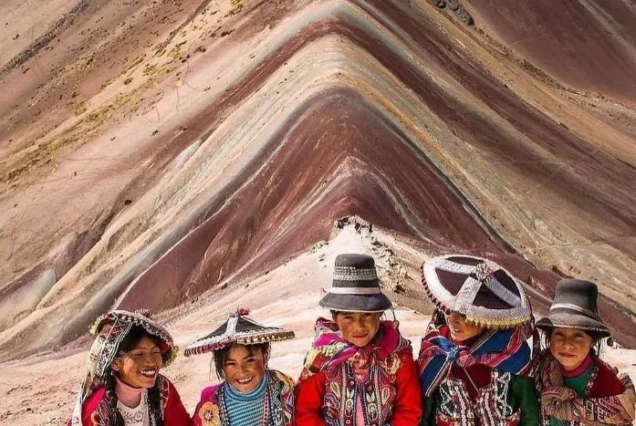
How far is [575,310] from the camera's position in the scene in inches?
200

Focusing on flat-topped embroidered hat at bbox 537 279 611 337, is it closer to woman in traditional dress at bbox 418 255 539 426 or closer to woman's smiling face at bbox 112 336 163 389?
woman in traditional dress at bbox 418 255 539 426

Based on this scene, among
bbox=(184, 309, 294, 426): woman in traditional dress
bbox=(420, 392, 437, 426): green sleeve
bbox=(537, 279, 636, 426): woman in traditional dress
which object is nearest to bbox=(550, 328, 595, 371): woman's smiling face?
bbox=(537, 279, 636, 426): woman in traditional dress

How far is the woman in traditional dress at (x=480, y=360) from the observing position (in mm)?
4922

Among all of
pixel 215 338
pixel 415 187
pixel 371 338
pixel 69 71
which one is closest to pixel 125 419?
pixel 215 338

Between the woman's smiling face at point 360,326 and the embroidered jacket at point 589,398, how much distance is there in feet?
3.19

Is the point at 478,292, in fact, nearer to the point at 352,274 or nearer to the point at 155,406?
the point at 352,274

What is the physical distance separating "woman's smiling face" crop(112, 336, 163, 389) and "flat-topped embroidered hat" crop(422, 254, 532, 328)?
5.23 ft

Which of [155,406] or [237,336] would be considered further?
[155,406]

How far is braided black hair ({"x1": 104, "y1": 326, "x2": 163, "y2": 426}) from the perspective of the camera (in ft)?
16.3

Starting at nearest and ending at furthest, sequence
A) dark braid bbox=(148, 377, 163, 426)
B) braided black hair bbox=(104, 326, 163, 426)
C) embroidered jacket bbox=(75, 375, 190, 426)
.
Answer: embroidered jacket bbox=(75, 375, 190, 426), braided black hair bbox=(104, 326, 163, 426), dark braid bbox=(148, 377, 163, 426)

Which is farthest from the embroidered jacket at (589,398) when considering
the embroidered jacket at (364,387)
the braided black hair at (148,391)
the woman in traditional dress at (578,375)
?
the braided black hair at (148,391)

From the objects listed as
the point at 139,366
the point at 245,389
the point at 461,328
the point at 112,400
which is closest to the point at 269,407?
the point at 245,389

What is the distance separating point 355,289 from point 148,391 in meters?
1.30

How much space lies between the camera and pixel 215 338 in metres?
4.97
